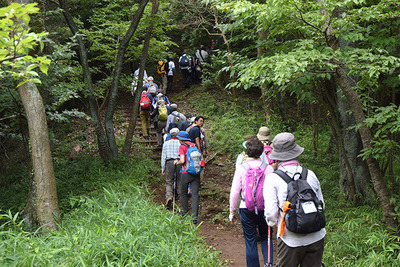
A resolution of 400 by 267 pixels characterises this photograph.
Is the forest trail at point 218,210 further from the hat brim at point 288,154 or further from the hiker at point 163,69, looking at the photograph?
the hiker at point 163,69

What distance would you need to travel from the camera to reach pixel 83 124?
15.7 metres

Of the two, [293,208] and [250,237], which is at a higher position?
[293,208]

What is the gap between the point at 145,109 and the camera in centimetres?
1272

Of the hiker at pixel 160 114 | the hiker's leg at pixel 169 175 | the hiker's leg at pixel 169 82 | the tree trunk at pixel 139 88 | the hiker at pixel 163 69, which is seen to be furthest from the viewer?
the hiker's leg at pixel 169 82

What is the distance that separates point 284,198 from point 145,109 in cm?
995

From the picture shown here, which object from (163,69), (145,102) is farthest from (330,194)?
(163,69)

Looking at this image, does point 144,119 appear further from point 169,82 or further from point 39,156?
point 39,156

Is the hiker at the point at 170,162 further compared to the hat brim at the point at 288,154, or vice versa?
the hiker at the point at 170,162

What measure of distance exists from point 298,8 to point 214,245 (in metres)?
4.29

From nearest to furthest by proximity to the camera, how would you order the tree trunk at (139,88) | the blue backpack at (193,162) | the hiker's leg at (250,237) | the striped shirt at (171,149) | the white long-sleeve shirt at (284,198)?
the white long-sleeve shirt at (284,198) → the hiker's leg at (250,237) → the blue backpack at (193,162) → the striped shirt at (171,149) → the tree trunk at (139,88)

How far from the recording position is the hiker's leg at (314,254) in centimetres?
336

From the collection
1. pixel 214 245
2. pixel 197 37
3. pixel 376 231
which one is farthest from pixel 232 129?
pixel 376 231

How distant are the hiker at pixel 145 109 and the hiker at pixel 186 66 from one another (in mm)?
5807

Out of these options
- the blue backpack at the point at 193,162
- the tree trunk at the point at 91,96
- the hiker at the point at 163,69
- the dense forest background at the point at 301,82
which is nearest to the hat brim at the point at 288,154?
the dense forest background at the point at 301,82
